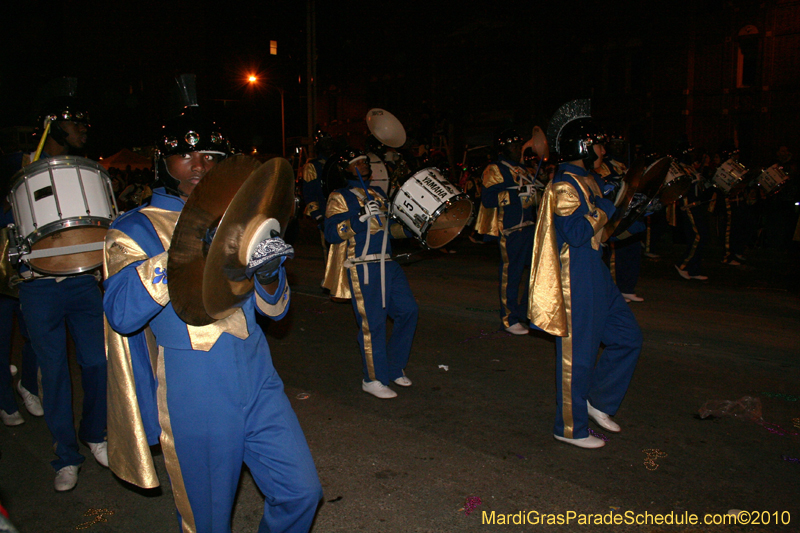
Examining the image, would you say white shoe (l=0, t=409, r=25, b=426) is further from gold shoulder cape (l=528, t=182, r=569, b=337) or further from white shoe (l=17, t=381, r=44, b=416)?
gold shoulder cape (l=528, t=182, r=569, b=337)

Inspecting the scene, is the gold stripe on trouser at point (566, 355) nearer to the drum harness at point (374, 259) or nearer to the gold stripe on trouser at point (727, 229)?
the drum harness at point (374, 259)

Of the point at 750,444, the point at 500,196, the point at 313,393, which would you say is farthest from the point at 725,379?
the point at 313,393

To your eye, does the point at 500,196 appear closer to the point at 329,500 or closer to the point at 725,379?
the point at 725,379

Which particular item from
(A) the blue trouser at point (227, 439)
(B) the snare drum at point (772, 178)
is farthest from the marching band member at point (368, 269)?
(B) the snare drum at point (772, 178)

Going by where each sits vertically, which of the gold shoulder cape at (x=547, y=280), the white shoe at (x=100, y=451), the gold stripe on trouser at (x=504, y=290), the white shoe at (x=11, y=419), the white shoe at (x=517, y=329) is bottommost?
the white shoe at (x=11, y=419)

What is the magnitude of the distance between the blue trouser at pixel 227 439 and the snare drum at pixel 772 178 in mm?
11961

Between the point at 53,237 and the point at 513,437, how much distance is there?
3.16 metres

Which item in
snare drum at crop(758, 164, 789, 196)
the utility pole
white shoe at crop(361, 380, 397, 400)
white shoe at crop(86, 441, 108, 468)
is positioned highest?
the utility pole

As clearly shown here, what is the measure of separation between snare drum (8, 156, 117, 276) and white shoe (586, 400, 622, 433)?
3374 millimetres

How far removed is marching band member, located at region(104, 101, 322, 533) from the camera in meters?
2.25

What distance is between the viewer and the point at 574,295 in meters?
3.97

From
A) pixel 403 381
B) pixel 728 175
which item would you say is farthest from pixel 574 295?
pixel 728 175

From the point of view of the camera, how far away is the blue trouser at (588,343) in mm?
3967

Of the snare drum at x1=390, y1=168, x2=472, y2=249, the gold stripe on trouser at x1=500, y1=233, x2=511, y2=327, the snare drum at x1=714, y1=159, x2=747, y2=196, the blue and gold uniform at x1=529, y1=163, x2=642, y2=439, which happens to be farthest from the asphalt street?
the snare drum at x1=714, y1=159, x2=747, y2=196
